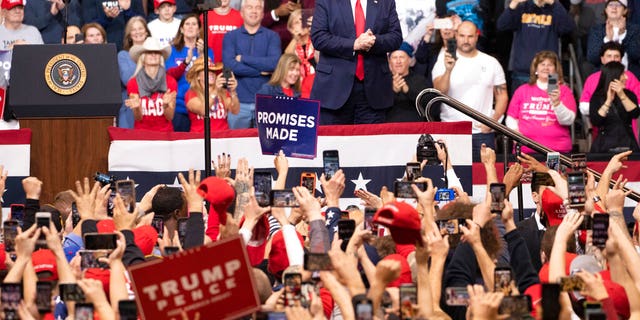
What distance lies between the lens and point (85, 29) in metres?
14.2

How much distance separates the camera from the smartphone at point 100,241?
7.43 meters

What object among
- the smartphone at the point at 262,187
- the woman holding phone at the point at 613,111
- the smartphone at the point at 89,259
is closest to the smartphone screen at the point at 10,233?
the smartphone at the point at 89,259

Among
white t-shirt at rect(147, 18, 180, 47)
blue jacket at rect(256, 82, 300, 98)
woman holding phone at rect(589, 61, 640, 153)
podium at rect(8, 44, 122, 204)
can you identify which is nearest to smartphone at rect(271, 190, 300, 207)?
podium at rect(8, 44, 122, 204)

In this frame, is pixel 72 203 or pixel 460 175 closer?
pixel 72 203

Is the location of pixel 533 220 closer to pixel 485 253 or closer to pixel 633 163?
pixel 485 253

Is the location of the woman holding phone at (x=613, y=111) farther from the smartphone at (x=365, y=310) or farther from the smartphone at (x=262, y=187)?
the smartphone at (x=365, y=310)

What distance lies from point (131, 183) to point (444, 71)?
604 cm

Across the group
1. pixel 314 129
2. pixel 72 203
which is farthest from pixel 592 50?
pixel 72 203

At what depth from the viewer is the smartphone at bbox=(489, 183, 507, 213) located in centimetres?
816

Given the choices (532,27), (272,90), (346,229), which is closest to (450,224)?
(346,229)

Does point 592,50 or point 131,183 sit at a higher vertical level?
point 592,50

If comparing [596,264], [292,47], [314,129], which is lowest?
[596,264]

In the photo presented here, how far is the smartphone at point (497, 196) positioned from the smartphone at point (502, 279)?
120 centimetres

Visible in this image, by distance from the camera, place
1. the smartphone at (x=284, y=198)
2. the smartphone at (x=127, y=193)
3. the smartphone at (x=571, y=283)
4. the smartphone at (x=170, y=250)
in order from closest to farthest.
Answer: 1. the smartphone at (x=571, y=283)
2. the smartphone at (x=170, y=250)
3. the smartphone at (x=284, y=198)
4. the smartphone at (x=127, y=193)
